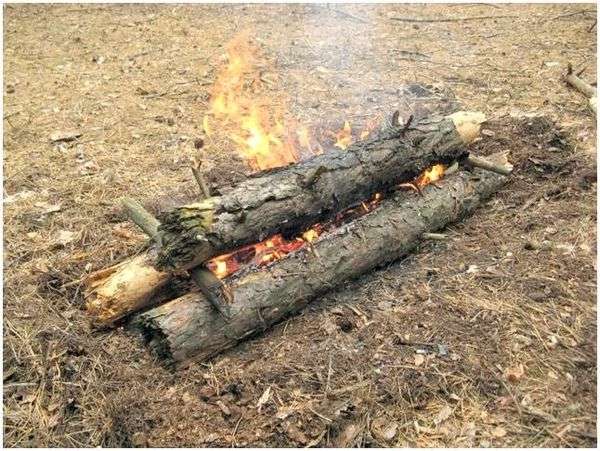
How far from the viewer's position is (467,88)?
7238 mm

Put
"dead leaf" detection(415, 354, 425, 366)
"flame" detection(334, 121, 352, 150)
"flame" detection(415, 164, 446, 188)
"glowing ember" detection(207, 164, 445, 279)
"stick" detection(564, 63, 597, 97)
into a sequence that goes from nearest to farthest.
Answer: "dead leaf" detection(415, 354, 425, 366) < "glowing ember" detection(207, 164, 445, 279) < "flame" detection(415, 164, 446, 188) < "flame" detection(334, 121, 352, 150) < "stick" detection(564, 63, 597, 97)

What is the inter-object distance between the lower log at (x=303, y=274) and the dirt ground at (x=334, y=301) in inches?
5.5

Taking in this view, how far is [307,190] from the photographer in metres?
4.14

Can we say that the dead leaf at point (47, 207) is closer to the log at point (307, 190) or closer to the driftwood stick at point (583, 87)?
the log at point (307, 190)

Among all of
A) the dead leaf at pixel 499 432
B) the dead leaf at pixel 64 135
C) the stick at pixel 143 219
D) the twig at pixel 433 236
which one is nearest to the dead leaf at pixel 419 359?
the dead leaf at pixel 499 432

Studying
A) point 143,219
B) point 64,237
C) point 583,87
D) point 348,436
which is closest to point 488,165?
point 583,87

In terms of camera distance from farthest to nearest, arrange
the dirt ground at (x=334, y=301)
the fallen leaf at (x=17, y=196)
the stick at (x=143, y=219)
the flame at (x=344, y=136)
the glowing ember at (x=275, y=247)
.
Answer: the flame at (x=344, y=136), the fallen leaf at (x=17, y=196), the stick at (x=143, y=219), the glowing ember at (x=275, y=247), the dirt ground at (x=334, y=301)

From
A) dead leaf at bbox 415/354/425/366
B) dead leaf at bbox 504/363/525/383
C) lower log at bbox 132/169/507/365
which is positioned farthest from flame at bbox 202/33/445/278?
dead leaf at bbox 504/363/525/383

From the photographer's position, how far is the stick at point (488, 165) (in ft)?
16.5

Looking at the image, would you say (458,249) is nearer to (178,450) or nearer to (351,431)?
(351,431)

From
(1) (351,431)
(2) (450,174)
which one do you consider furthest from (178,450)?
(2) (450,174)

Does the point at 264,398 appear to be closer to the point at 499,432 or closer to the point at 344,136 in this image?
the point at 499,432

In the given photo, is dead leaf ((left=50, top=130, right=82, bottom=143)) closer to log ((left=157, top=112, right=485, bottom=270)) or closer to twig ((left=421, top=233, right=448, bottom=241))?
log ((left=157, top=112, right=485, bottom=270))

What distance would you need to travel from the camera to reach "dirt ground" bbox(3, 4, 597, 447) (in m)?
3.22
